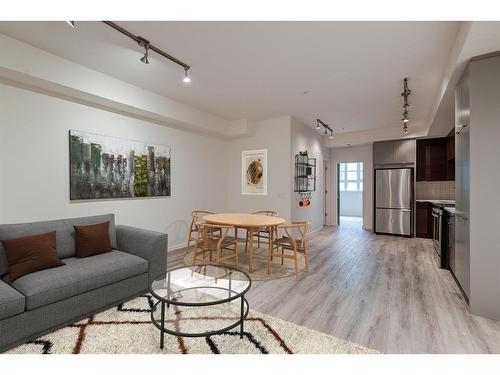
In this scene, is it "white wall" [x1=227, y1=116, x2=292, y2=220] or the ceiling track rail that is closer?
the ceiling track rail

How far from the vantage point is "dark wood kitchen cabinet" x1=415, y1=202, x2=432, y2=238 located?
586cm

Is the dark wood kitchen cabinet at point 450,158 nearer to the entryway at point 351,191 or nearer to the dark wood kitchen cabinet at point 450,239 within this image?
the dark wood kitchen cabinet at point 450,239

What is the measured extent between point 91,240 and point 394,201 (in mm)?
6410

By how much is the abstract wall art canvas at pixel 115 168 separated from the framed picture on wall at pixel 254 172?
184 centimetres

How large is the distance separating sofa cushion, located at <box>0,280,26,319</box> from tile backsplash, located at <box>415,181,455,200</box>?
24.0ft

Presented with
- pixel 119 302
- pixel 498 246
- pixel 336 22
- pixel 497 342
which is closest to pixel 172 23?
pixel 336 22

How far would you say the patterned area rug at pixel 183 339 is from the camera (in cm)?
181

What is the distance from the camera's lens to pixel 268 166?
5461 mm

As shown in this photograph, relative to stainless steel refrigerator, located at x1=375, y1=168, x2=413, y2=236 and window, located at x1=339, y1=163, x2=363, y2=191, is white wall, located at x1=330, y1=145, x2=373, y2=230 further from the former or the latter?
window, located at x1=339, y1=163, x2=363, y2=191

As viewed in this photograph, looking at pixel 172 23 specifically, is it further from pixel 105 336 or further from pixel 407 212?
pixel 407 212

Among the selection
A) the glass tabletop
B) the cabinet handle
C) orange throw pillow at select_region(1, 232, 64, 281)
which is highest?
the cabinet handle

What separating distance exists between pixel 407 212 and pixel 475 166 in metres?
4.11

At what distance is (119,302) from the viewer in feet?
8.10

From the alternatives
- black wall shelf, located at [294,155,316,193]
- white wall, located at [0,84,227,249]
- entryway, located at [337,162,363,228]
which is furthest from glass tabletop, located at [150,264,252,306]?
entryway, located at [337,162,363,228]
